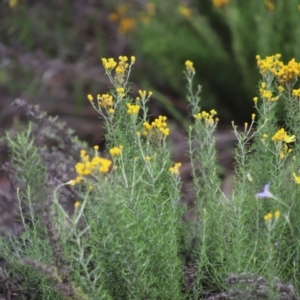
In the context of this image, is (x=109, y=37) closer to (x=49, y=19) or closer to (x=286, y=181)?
(x=49, y=19)

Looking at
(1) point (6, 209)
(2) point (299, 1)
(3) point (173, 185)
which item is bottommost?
(1) point (6, 209)

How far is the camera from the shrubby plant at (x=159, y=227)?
1.64 meters

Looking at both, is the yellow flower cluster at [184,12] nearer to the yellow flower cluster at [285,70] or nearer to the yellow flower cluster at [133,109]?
the yellow flower cluster at [285,70]

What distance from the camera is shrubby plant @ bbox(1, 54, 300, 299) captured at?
164 cm

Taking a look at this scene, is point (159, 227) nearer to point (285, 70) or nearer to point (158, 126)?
point (158, 126)

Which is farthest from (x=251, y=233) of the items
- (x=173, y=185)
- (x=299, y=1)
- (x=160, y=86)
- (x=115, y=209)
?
(x=160, y=86)

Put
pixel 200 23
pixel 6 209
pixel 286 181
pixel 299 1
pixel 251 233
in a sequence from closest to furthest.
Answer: pixel 251 233 → pixel 286 181 → pixel 6 209 → pixel 299 1 → pixel 200 23

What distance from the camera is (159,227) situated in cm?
184

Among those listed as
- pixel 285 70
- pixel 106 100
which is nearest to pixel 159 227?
pixel 106 100

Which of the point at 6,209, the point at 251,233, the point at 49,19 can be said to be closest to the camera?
the point at 251,233

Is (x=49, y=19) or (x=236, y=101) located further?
(x=49, y=19)

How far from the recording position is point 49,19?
14.7ft

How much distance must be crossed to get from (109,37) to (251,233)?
3.38 m

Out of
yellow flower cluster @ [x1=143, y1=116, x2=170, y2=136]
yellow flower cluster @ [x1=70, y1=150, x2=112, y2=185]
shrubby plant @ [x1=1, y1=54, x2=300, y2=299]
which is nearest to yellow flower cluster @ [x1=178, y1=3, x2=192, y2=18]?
shrubby plant @ [x1=1, y1=54, x2=300, y2=299]
